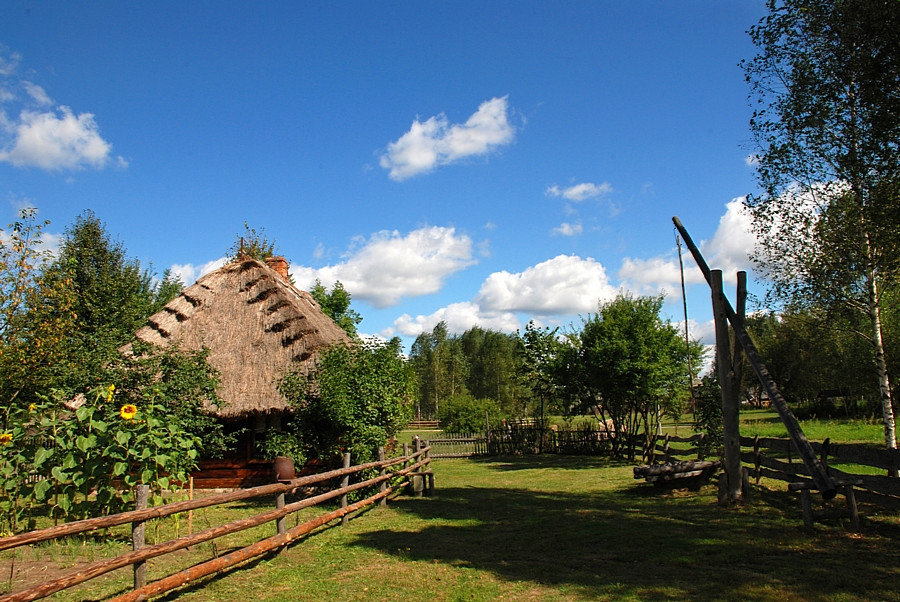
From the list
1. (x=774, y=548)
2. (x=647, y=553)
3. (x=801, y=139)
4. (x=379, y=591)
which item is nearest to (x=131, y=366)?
(x=379, y=591)

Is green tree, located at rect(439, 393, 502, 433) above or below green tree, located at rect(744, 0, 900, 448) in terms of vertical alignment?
below

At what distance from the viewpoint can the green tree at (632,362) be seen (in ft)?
65.8

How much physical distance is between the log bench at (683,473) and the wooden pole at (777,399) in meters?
3.22

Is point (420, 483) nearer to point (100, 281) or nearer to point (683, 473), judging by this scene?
point (683, 473)

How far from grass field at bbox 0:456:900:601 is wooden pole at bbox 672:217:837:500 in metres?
0.75

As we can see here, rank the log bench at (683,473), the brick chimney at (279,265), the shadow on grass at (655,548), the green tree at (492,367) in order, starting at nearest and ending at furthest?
1. the shadow on grass at (655,548)
2. the log bench at (683,473)
3. the brick chimney at (279,265)
4. the green tree at (492,367)

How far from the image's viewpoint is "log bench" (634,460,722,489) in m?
12.0

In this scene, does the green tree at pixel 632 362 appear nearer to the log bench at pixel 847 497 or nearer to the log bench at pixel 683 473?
the log bench at pixel 683 473

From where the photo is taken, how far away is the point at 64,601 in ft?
18.9

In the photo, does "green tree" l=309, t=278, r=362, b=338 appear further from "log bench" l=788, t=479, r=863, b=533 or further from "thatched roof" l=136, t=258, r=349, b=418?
"log bench" l=788, t=479, r=863, b=533

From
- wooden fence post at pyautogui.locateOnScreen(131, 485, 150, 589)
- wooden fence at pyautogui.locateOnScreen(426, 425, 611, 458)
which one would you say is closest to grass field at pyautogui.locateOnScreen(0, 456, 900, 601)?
wooden fence post at pyautogui.locateOnScreen(131, 485, 150, 589)

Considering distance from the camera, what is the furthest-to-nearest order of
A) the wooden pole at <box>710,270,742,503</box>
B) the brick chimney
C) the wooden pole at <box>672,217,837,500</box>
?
the brick chimney < the wooden pole at <box>710,270,742,503</box> < the wooden pole at <box>672,217,837,500</box>

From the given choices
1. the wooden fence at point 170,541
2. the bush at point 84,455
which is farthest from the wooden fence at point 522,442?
the bush at point 84,455

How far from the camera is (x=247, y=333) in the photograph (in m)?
17.0
